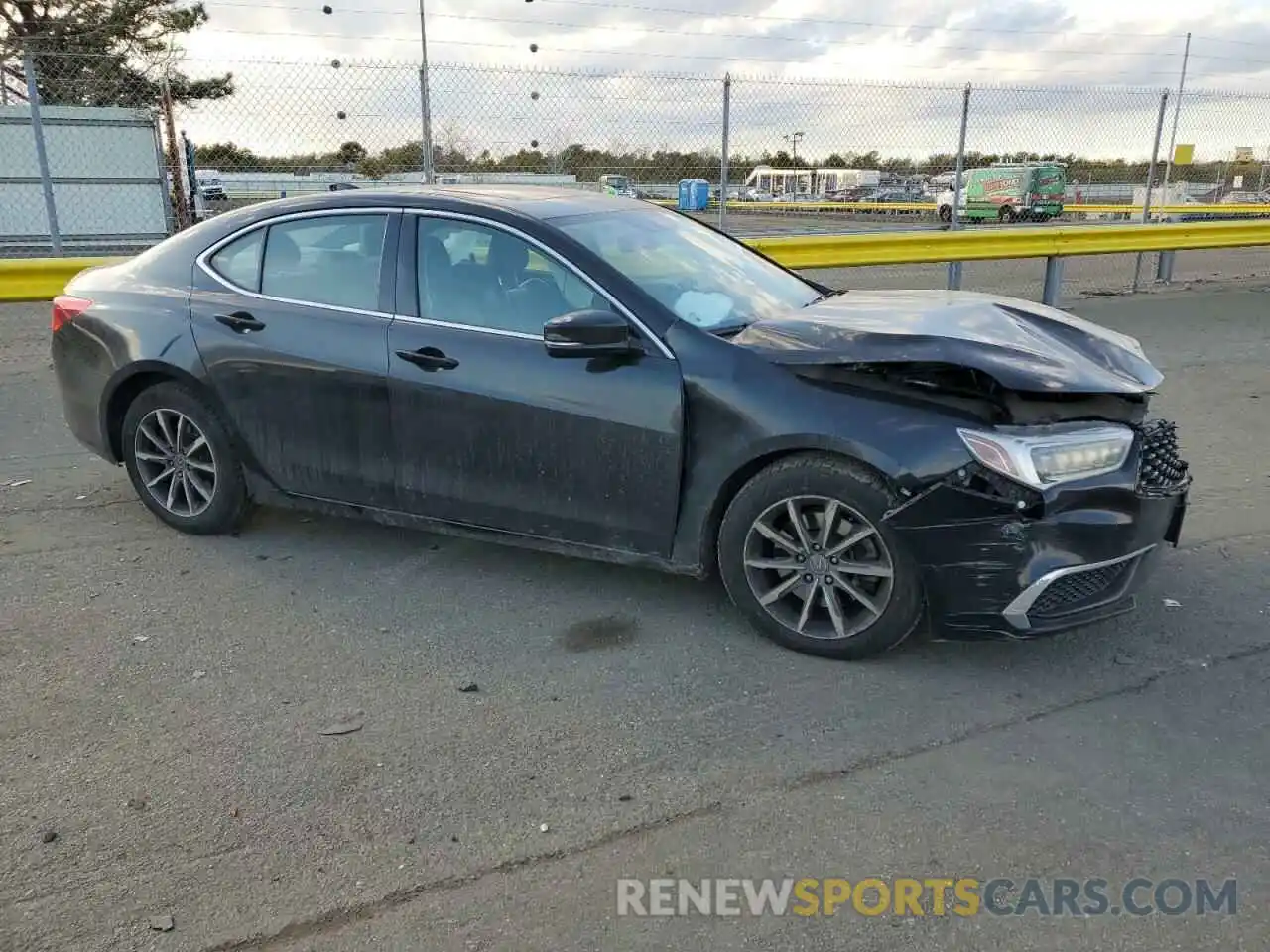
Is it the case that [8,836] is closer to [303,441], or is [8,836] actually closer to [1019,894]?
[303,441]

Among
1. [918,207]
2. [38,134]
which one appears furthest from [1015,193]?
[38,134]

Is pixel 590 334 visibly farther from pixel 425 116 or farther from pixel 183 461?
pixel 425 116

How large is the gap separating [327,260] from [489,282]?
0.83m

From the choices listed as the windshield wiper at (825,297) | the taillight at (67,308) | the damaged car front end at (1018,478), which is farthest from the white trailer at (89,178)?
the damaged car front end at (1018,478)

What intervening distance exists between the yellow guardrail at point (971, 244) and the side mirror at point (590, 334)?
233 inches

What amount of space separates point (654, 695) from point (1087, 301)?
1125 centimetres

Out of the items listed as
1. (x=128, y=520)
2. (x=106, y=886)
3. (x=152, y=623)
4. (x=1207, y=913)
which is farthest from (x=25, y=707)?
(x=1207, y=913)

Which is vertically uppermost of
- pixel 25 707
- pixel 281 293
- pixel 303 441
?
pixel 281 293

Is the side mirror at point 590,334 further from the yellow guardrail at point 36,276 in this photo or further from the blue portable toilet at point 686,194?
the blue portable toilet at point 686,194

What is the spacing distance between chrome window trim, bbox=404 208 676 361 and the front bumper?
3.72 feet

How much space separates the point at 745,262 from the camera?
4785mm

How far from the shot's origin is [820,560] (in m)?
3.63

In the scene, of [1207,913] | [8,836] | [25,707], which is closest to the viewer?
[1207,913]

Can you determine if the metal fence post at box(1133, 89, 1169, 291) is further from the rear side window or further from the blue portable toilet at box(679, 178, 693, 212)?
the rear side window
